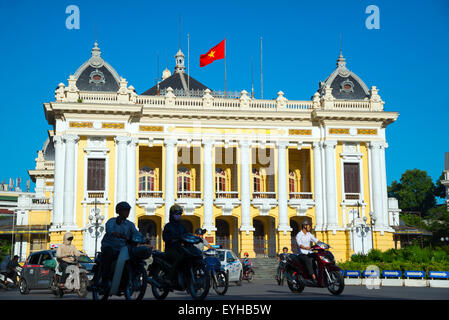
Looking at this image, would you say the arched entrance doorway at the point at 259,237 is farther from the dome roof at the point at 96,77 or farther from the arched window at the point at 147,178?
the dome roof at the point at 96,77

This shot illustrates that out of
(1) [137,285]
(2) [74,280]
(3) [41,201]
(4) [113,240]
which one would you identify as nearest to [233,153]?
(3) [41,201]

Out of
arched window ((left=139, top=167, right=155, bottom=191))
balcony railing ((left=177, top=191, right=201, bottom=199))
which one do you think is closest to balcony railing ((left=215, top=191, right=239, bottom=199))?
balcony railing ((left=177, top=191, right=201, bottom=199))

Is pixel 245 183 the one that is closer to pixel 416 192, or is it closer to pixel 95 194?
pixel 95 194

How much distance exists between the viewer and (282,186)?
41.2 m

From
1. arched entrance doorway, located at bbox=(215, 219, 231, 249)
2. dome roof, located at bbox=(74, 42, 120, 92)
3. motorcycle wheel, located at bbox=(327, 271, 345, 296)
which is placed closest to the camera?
motorcycle wheel, located at bbox=(327, 271, 345, 296)

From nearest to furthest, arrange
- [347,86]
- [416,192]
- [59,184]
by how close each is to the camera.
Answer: [59,184] < [347,86] < [416,192]

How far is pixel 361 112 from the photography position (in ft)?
135

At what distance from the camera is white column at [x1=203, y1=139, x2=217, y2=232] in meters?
40.2

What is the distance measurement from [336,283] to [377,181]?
29.1m

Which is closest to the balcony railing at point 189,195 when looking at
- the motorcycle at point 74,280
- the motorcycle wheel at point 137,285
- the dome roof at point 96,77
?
the dome roof at point 96,77

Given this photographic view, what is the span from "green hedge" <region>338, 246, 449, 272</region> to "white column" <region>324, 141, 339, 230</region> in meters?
11.6

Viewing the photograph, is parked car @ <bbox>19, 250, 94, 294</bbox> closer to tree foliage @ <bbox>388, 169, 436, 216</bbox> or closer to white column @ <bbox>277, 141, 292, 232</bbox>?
white column @ <bbox>277, 141, 292, 232</bbox>

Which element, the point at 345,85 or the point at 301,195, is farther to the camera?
the point at 345,85
